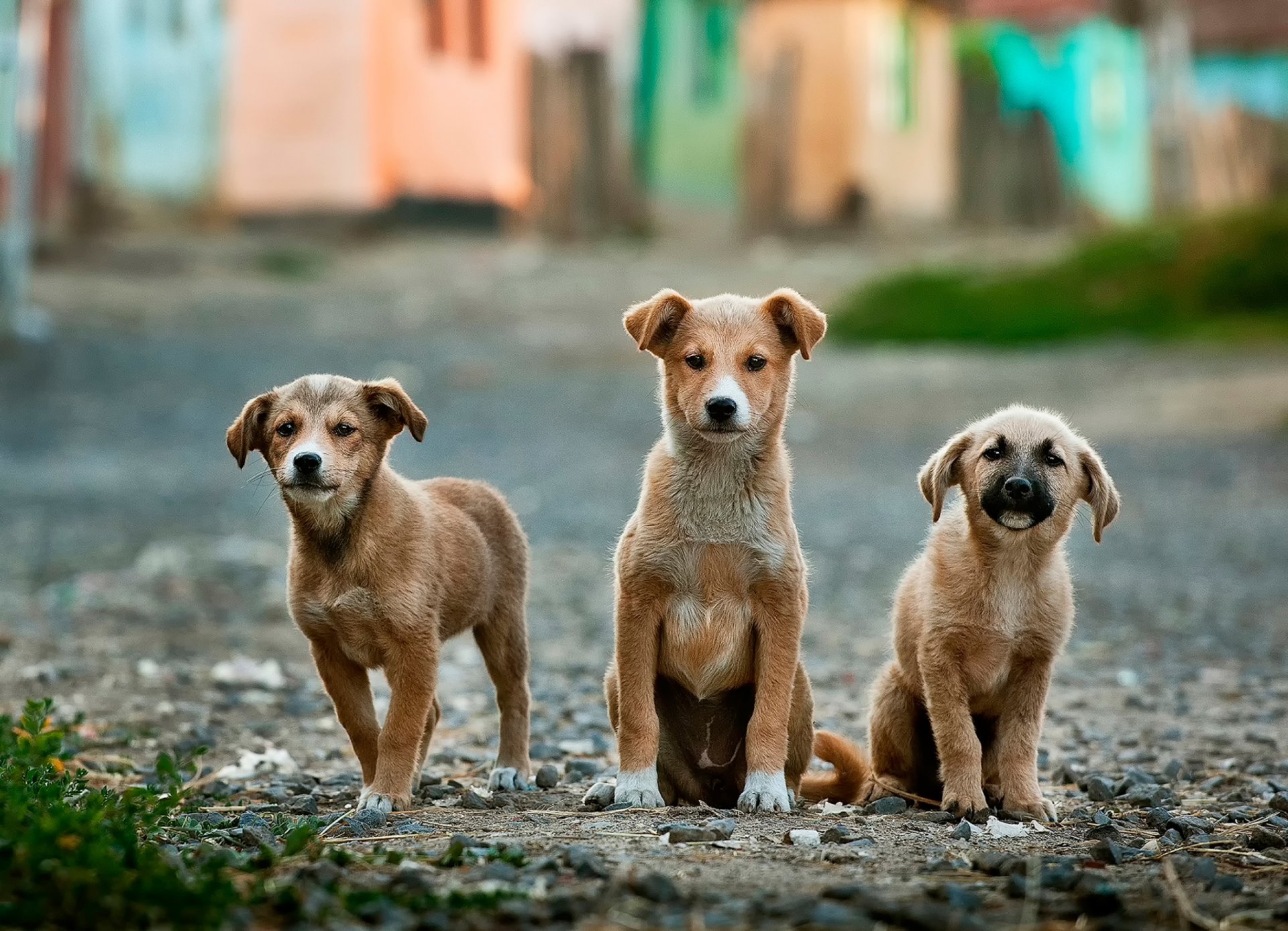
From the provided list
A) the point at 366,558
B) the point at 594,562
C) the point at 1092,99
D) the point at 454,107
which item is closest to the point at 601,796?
the point at 366,558

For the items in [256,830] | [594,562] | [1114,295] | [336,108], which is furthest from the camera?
[336,108]

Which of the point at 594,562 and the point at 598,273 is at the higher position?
the point at 598,273

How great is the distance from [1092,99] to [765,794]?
97.1 ft

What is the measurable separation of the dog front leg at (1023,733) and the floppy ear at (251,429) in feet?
8.48

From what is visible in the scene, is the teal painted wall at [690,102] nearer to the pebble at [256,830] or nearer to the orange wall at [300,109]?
the orange wall at [300,109]

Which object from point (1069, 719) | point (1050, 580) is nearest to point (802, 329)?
point (1050, 580)

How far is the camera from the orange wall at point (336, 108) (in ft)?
80.5

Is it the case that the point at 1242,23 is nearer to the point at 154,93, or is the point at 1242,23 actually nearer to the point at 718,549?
the point at 154,93

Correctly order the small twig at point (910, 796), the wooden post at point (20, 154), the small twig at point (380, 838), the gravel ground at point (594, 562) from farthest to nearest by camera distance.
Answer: the wooden post at point (20, 154) < the small twig at point (910, 796) < the small twig at point (380, 838) < the gravel ground at point (594, 562)

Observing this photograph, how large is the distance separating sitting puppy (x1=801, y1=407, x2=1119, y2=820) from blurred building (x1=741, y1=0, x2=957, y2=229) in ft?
74.7

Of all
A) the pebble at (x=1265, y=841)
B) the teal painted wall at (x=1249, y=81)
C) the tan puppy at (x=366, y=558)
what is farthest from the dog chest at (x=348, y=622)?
the teal painted wall at (x=1249, y=81)

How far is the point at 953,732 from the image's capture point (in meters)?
5.30

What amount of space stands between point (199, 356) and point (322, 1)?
24.5 ft

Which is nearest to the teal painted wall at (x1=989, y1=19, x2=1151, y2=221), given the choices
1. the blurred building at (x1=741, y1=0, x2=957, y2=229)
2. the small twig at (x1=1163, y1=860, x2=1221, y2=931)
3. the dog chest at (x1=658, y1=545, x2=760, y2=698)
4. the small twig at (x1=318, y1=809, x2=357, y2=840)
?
the blurred building at (x1=741, y1=0, x2=957, y2=229)
